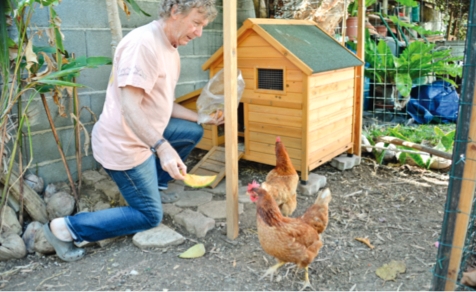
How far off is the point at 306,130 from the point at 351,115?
106cm

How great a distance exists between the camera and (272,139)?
3.78 m

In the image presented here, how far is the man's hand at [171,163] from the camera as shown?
2176 millimetres

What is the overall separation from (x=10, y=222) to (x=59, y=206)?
0.36m

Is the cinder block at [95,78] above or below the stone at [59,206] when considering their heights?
above

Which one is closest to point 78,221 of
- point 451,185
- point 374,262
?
point 374,262

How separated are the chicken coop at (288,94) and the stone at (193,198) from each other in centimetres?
30

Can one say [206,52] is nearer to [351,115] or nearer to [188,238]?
[351,115]

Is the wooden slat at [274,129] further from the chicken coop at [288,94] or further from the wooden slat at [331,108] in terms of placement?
the wooden slat at [331,108]

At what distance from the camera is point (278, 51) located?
3.52 m

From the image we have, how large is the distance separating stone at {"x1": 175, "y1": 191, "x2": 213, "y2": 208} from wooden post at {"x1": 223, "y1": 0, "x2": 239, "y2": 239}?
57 centimetres

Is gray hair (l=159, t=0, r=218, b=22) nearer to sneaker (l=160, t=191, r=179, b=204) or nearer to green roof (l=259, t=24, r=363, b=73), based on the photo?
green roof (l=259, t=24, r=363, b=73)

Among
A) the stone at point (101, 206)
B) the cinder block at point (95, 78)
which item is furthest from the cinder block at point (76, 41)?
the stone at point (101, 206)

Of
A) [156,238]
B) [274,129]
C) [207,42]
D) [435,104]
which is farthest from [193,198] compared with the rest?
[435,104]

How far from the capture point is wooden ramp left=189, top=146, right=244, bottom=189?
3.75m
